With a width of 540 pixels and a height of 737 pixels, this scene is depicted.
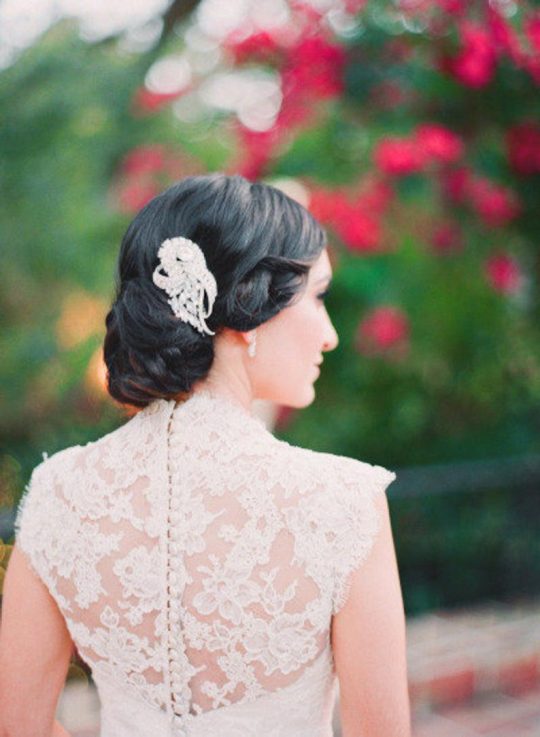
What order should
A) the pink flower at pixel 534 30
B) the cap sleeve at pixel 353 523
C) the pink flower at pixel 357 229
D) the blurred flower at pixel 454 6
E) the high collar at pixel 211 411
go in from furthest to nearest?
the pink flower at pixel 357 229 < the blurred flower at pixel 454 6 < the pink flower at pixel 534 30 < the high collar at pixel 211 411 < the cap sleeve at pixel 353 523

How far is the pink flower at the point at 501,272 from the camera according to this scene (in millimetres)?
4672

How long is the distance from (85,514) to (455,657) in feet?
9.32

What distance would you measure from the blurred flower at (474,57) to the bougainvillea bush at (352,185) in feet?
0.04

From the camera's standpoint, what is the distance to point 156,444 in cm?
158

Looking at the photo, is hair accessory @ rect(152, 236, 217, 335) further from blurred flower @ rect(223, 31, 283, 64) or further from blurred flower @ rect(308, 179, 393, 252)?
blurred flower @ rect(223, 31, 283, 64)

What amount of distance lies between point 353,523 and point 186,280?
482mm

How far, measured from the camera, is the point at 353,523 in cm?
148

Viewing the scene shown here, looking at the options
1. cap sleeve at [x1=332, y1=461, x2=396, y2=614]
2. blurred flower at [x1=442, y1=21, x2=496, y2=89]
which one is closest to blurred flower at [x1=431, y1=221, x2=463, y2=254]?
blurred flower at [x1=442, y1=21, x2=496, y2=89]

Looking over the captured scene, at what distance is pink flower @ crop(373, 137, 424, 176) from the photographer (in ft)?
13.6

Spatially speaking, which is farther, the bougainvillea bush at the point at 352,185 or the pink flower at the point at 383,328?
the pink flower at the point at 383,328

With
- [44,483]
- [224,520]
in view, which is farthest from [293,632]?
[44,483]

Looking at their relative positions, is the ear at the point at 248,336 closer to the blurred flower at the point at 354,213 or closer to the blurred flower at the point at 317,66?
the blurred flower at the point at 354,213

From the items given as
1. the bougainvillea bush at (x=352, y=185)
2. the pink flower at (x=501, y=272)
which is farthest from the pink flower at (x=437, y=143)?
the pink flower at (x=501, y=272)

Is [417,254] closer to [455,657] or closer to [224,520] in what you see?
[455,657]
